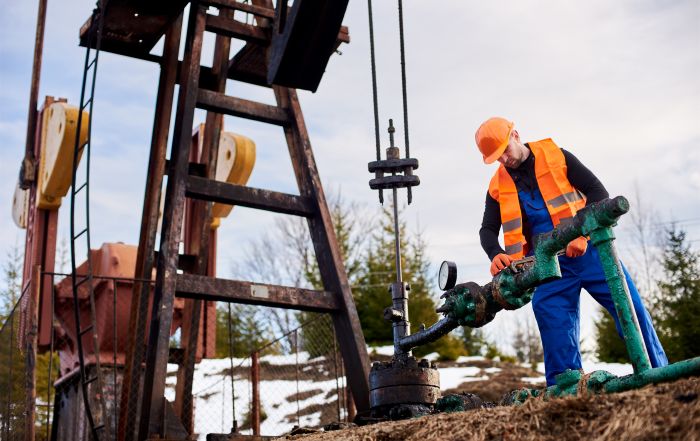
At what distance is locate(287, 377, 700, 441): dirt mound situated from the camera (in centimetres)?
246

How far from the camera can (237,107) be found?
22.4 feet

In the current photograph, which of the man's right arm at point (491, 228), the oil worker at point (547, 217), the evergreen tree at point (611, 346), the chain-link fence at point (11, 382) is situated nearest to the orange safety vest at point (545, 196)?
the oil worker at point (547, 217)

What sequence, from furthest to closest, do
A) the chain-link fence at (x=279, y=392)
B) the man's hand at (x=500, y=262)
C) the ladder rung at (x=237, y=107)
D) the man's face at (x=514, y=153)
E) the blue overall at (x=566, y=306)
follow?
→ the chain-link fence at (x=279, y=392) → the ladder rung at (x=237, y=107) → the man's face at (x=514, y=153) → the man's hand at (x=500, y=262) → the blue overall at (x=566, y=306)

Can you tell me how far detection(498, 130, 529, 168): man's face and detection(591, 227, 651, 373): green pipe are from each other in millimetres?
1418

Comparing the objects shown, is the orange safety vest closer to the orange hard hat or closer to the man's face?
the man's face

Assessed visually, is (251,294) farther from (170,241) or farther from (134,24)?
(134,24)

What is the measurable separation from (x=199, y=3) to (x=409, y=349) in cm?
362

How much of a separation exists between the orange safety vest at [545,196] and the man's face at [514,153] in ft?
0.19

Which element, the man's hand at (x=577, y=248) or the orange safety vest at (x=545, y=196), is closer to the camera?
the man's hand at (x=577, y=248)

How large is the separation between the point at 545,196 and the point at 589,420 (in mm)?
2019

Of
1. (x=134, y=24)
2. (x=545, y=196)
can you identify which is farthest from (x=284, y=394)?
(x=545, y=196)

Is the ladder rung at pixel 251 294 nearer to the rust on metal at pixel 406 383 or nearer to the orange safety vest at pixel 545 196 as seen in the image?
the rust on metal at pixel 406 383

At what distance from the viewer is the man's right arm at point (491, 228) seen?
15.5 ft

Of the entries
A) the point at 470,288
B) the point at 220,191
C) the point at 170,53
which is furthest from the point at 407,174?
the point at 170,53
